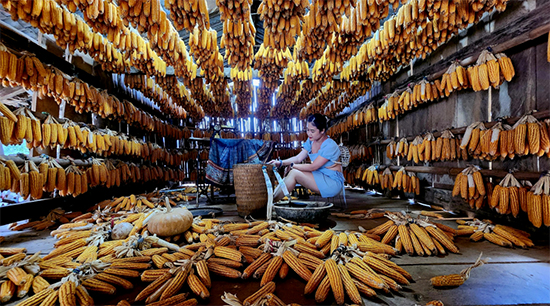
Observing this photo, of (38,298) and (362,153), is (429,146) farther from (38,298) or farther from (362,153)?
(38,298)

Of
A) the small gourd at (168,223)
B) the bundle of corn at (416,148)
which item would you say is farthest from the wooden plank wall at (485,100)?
the small gourd at (168,223)

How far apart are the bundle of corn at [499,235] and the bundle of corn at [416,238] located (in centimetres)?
57

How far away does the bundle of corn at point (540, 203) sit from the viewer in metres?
2.74

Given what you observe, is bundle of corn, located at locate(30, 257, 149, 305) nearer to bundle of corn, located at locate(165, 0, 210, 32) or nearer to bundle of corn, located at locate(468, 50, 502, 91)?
bundle of corn, located at locate(165, 0, 210, 32)

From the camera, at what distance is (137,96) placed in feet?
27.4

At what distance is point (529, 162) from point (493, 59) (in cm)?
162

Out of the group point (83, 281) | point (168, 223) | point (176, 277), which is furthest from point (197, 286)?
point (168, 223)

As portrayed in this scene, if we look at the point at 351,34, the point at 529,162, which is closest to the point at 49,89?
the point at 351,34

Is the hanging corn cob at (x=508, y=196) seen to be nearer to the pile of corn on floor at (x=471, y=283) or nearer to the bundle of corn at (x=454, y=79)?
the pile of corn on floor at (x=471, y=283)

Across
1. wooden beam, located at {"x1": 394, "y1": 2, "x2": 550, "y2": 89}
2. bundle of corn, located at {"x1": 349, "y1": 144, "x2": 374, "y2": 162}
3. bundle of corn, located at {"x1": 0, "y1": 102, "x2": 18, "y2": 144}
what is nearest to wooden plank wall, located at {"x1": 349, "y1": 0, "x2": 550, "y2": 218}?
wooden beam, located at {"x1": 394, "y1": 2, "x2": 550, "y2": 89}

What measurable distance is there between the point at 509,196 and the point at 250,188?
3.83 meters

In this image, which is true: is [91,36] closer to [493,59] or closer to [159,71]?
[159,71]

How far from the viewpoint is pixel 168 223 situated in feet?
9.96

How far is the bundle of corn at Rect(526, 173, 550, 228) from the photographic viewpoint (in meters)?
2.74
